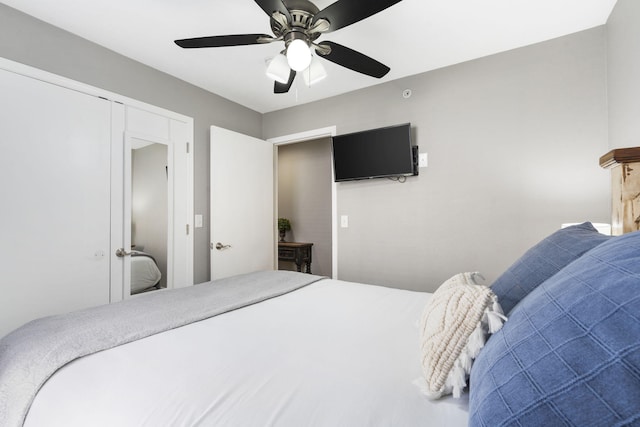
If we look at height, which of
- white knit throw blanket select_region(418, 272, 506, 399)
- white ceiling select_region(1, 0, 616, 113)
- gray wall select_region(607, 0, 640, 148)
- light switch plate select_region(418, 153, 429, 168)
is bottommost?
white knit throw blanket select_region(418, 272, 506, 399)

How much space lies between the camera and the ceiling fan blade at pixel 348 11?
1331 millimetres

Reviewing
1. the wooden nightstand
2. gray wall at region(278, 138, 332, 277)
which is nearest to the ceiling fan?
gray wall at region(278, 138, 332, 277)

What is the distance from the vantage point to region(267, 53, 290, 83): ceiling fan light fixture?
6.11ft

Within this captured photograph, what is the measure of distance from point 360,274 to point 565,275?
2.53 meters

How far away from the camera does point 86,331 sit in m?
1.11

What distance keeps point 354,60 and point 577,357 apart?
1879 millimetres

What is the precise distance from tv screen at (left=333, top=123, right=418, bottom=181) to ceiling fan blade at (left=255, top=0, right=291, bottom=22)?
155 cm

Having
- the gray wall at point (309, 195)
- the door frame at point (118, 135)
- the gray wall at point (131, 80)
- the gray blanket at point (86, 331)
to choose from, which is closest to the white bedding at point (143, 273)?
the door frame at point (118, 135)

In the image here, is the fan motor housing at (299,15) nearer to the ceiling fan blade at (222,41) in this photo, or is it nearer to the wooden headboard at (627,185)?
the ceiling fan blade at (222,41)

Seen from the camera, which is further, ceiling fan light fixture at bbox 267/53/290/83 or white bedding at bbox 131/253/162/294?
white bedding at bbox 131/253/162/294

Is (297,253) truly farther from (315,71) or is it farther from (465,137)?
(315,71)

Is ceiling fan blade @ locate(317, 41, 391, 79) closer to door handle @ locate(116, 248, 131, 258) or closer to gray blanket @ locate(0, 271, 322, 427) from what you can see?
gray blanket @ locate(0, 271, 322, 427)

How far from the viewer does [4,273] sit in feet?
5.98

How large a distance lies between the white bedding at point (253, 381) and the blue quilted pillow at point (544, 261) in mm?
360
